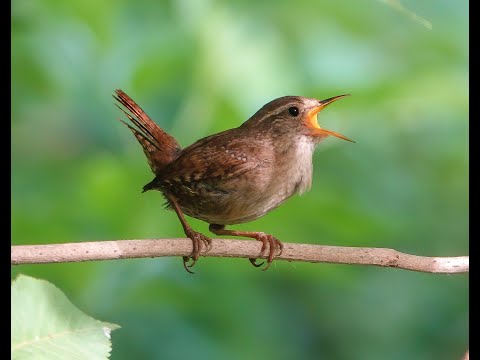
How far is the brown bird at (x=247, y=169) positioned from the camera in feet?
7.43

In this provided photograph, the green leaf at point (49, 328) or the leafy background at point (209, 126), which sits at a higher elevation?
the leafy background at point (209, 126)

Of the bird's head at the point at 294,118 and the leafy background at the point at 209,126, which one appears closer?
the bird's head at the point at 294,118

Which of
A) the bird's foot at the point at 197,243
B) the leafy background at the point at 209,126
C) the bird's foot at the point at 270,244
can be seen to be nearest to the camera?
the bird's foot at the point at 197,243

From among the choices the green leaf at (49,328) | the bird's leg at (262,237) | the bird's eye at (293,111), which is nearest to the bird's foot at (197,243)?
the bird's leg at (262,237)

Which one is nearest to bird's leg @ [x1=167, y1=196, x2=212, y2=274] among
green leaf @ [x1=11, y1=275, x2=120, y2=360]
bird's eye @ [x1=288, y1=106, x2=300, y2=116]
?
bird's eye @ [x1=288, y1=106, x2=300, y2=116]

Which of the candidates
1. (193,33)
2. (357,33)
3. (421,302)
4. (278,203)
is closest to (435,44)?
(357,33)

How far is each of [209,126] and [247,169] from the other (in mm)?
455

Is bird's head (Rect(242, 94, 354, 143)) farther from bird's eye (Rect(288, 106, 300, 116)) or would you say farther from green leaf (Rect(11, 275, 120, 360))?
green leaf (Rect(11, 275, 120, 360))

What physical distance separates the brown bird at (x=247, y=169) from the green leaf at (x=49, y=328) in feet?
3.22

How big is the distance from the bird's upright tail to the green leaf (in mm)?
1246

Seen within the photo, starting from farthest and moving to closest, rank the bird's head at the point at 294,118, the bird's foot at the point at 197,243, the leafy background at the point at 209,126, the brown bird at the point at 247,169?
the leafy background at the point at 209,126 → the bird's head at the point at 294,118 → the brown bird at the point at 247,169 → the bird's foot at the point at 197,243

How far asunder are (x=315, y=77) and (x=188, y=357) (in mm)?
1210

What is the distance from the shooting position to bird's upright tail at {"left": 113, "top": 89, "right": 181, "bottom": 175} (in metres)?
2.45

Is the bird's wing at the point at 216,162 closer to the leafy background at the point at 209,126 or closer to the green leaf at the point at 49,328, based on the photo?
the leafy background at the point at 209,126
